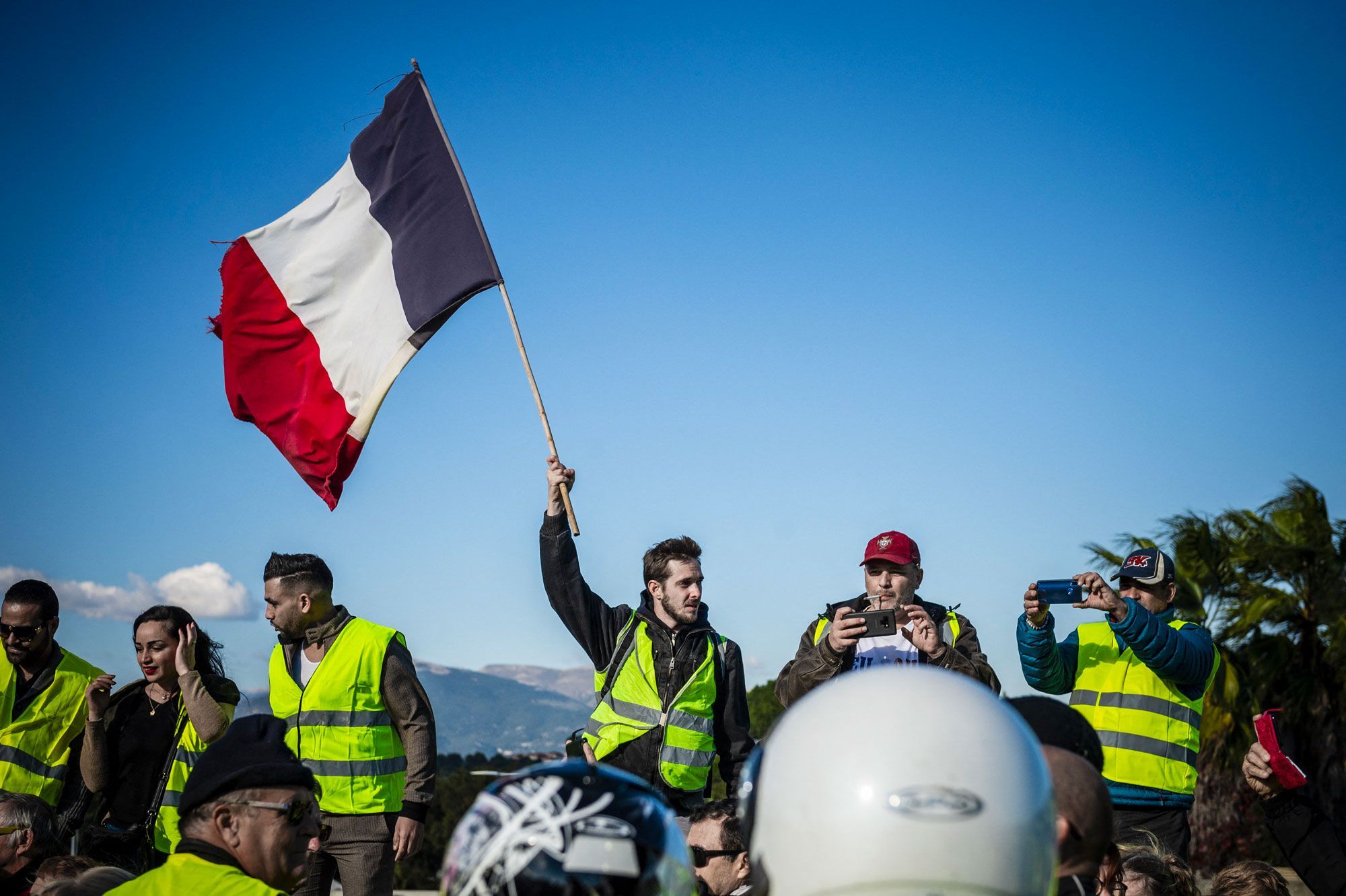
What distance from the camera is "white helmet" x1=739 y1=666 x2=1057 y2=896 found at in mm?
2102

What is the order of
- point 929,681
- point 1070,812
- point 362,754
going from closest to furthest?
point 929,681 → point 1070,812 → point 362,754

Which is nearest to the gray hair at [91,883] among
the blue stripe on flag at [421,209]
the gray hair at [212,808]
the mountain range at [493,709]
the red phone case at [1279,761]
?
the gray hair at [212,808]

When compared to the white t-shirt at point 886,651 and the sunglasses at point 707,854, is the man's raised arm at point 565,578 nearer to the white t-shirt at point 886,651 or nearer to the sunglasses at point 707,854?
the white t-shirt at point 886,651

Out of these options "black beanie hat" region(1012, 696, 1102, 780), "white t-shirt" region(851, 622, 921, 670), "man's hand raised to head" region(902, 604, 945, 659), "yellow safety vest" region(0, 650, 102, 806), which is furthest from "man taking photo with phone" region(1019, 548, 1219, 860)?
"yellow safety vest" region(0, 650, 102, 806)

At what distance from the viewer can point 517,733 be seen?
4369 centimetres

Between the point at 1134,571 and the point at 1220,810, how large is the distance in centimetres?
1287

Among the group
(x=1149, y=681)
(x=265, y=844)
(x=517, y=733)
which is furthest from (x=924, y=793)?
(x=517, y=733)

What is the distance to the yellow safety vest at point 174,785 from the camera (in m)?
6.65

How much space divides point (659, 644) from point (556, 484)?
1007 millimetres

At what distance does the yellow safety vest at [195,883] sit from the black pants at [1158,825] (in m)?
4.65

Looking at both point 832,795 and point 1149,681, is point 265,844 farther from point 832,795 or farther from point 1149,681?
point 1149,681

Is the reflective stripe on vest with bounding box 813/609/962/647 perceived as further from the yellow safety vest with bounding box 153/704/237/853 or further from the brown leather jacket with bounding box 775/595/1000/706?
the yellow safety vest with bounding box 153/704/237/853

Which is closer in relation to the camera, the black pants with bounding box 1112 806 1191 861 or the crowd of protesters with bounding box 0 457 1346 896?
the crowd of protesters with bounding box 0 457 1346 896

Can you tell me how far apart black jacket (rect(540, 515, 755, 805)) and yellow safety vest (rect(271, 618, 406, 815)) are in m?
0.99
